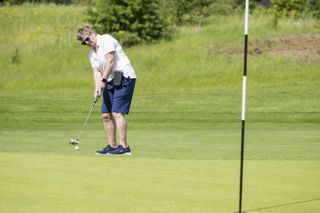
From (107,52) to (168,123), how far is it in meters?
7.64

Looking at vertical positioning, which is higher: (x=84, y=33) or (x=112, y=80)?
(x=84, y=33)

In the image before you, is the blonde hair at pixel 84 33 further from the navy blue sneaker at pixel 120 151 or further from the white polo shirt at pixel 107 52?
the navy blue sneaker at pixel 120 151

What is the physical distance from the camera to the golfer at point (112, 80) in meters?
11.1

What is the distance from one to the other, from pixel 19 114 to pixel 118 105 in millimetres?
10388

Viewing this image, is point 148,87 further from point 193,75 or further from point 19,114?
point 19,114

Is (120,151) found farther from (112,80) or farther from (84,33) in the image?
(84,33)

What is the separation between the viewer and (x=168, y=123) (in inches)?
732

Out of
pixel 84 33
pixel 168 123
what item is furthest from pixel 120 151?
pixel 168 123

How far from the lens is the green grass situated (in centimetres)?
789

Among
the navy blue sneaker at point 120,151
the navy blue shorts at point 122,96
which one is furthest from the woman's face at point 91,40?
the navy blue sneaker at point 120,151

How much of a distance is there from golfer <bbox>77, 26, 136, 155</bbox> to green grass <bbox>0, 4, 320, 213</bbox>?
46 centimetres

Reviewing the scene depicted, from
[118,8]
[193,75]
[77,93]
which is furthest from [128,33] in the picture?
[77,93]

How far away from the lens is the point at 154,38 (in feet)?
105

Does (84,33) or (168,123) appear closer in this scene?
(84,33)
